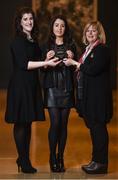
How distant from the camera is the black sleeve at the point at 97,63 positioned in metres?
5.95

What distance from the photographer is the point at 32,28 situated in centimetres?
605

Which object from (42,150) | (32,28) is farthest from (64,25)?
(42,150)

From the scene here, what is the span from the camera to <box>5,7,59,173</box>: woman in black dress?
5.96 meters

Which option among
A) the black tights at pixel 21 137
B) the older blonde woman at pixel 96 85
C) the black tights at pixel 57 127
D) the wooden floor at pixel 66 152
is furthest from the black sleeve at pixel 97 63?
the wooden floor at pixel 66 152

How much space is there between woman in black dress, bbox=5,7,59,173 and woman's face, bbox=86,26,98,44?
447mm

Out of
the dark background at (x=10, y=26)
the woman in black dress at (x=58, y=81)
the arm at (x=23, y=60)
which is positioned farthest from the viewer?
the dark background at (x=10, y=26)

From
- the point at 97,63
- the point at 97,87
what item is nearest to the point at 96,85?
the point at 97,87

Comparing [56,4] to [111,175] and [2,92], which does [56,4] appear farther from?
[111,175]

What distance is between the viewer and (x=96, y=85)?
603 cm

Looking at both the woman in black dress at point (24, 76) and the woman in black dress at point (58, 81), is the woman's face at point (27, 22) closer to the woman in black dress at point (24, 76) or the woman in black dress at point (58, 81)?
the woman in black dress at point (24, 76)

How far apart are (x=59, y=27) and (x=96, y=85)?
0.69m

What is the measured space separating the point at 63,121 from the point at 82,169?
1.99ft

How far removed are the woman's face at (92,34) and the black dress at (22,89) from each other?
56 centimetres

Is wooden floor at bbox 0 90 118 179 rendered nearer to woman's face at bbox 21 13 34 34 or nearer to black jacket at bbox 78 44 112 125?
Answer: black jacket at bbox 78 44 112 125
